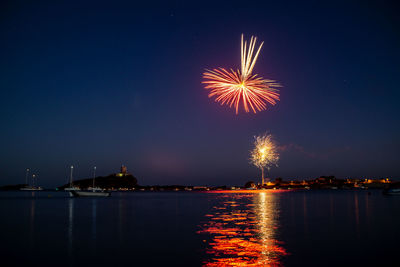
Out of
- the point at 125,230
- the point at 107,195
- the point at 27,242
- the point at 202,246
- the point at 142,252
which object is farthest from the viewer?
the point at 107,195

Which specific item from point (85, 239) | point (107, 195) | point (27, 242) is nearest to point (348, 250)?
point (85, 239)

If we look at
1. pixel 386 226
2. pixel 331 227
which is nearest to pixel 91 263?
pixel 331 227

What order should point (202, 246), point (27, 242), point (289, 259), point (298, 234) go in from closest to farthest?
point (289, 259)
point (202, 246)
point (27, 242)
point (298, 234)

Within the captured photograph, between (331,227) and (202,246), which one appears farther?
(331,227)

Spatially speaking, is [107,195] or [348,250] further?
[107,195]

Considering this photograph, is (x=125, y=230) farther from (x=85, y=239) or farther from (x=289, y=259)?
(x=289, y=259)

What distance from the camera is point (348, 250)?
20484 millimetres

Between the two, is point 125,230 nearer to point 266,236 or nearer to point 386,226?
point 266,236

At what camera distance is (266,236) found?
24.9 m

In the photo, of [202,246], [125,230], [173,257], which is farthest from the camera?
[125,230]

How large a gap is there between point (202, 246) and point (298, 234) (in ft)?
30.6

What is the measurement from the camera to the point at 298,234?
87.0 feet

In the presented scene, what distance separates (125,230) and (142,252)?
11.0m

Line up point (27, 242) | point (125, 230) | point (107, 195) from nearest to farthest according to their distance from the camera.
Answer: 1. point (27, 242)
2. point (125, 230)
3. point (107, 195)
